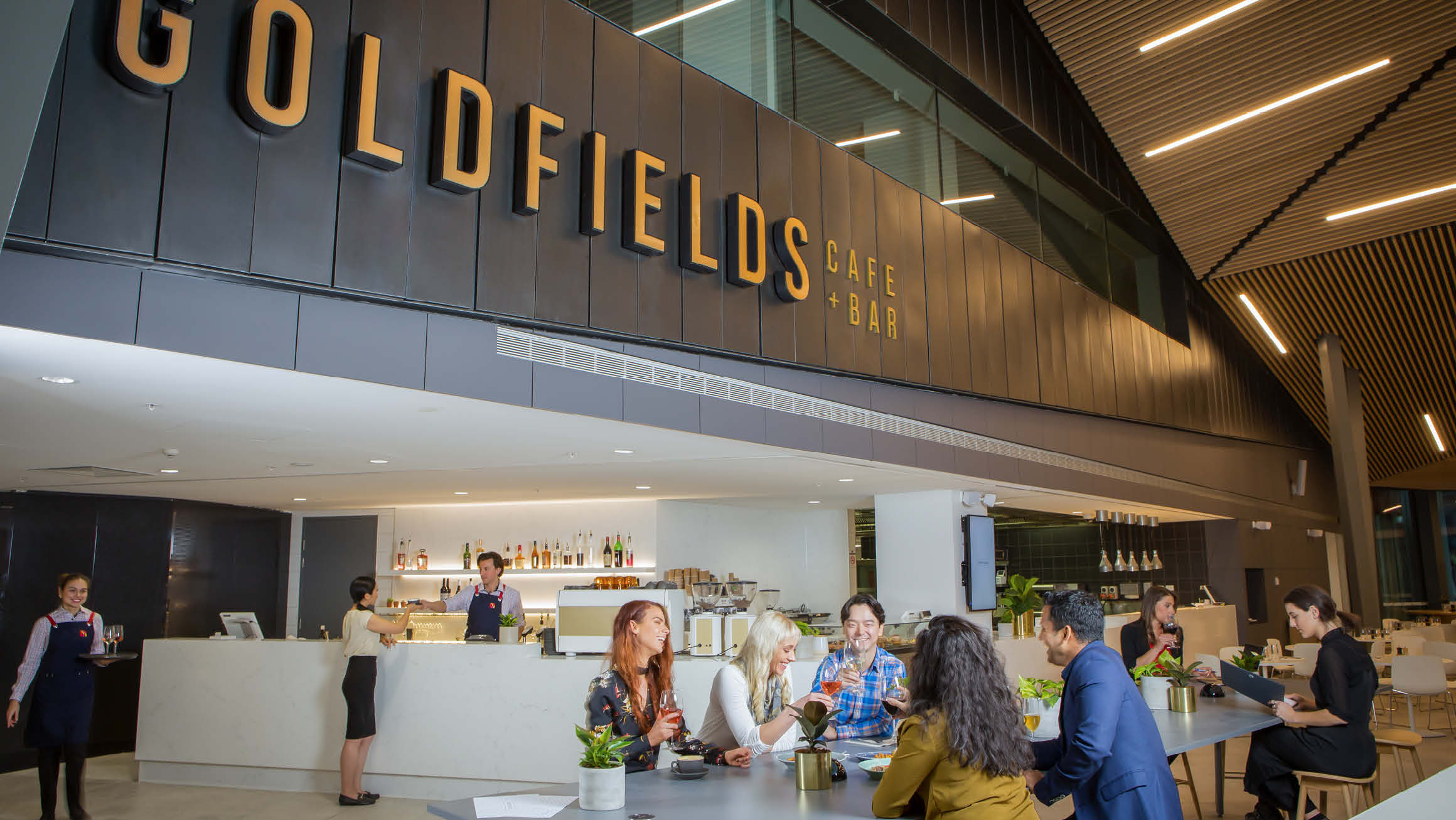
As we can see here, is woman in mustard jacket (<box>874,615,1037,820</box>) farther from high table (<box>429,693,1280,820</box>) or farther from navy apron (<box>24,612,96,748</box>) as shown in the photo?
navy apron (<box>24,612,96,748</box>)

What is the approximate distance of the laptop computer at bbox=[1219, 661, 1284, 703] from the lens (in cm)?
477

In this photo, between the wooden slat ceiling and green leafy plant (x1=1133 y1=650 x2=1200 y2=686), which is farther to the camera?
the wooden slat ceiling

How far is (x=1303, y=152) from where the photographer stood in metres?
10.7

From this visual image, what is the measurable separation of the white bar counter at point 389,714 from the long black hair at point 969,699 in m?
3.80

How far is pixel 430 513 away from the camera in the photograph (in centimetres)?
1105

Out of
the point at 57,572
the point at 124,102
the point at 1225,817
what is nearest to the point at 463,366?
the point at 124,102

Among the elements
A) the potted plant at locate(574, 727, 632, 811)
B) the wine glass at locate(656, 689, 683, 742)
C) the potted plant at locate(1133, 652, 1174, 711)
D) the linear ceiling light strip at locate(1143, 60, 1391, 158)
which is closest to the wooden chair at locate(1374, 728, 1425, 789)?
the potted plant at locate(1133, 652, 1174, 711)

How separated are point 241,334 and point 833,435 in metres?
4.41

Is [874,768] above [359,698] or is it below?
above

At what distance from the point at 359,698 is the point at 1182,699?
5.28m

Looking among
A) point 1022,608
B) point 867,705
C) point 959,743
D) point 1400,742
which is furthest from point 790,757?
point 1022,608

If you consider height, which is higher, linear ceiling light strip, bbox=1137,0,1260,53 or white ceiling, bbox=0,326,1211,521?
linear ceiling light strip, bbox=1137,0,1260,53

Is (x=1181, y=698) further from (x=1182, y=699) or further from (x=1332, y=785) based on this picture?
(x=1332, y=785)

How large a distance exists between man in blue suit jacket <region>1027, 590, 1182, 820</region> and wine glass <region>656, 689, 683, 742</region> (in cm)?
128
